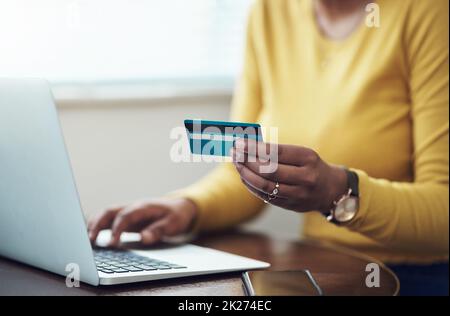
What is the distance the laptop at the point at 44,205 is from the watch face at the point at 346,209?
129 mm

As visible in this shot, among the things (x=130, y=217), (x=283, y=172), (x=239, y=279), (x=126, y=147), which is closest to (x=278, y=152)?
(x=283, y=172)

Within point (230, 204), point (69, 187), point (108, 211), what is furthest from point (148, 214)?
point (69, 187)

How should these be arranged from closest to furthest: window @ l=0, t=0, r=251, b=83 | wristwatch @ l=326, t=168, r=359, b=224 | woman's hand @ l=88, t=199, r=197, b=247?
1. wristwatch @ l=326, t=168, r=359, b=224
2. woman's hand @ l=88, t=199, r=197, b=247
3. window @ l=0, t=0, r=251, b=83

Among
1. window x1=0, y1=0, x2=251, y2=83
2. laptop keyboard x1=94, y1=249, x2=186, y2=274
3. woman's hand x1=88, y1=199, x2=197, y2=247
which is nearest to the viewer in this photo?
laptop keyboard x1=94, y1=249, x2=186, y2=274

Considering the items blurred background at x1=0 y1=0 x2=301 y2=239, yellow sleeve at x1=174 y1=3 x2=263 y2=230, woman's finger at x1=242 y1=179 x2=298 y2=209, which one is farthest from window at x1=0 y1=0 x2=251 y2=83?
woman's finger at x1=242 y1=179 x2=298 y2=209

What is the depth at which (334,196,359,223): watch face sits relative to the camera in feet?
2.76

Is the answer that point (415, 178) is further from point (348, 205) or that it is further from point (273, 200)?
point (273, 200)

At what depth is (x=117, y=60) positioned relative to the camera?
1518 mm

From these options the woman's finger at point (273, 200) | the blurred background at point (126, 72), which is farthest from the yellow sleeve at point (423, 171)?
the blurred background at point (126, 72)

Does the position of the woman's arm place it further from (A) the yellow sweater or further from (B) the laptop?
(B) the laptop

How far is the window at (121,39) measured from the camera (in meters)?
1.39

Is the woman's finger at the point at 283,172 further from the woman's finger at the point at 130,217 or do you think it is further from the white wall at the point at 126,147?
the white wall at the point at 126,147

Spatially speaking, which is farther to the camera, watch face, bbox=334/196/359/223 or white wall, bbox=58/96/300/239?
white wall, bbox=58/96/300/239
